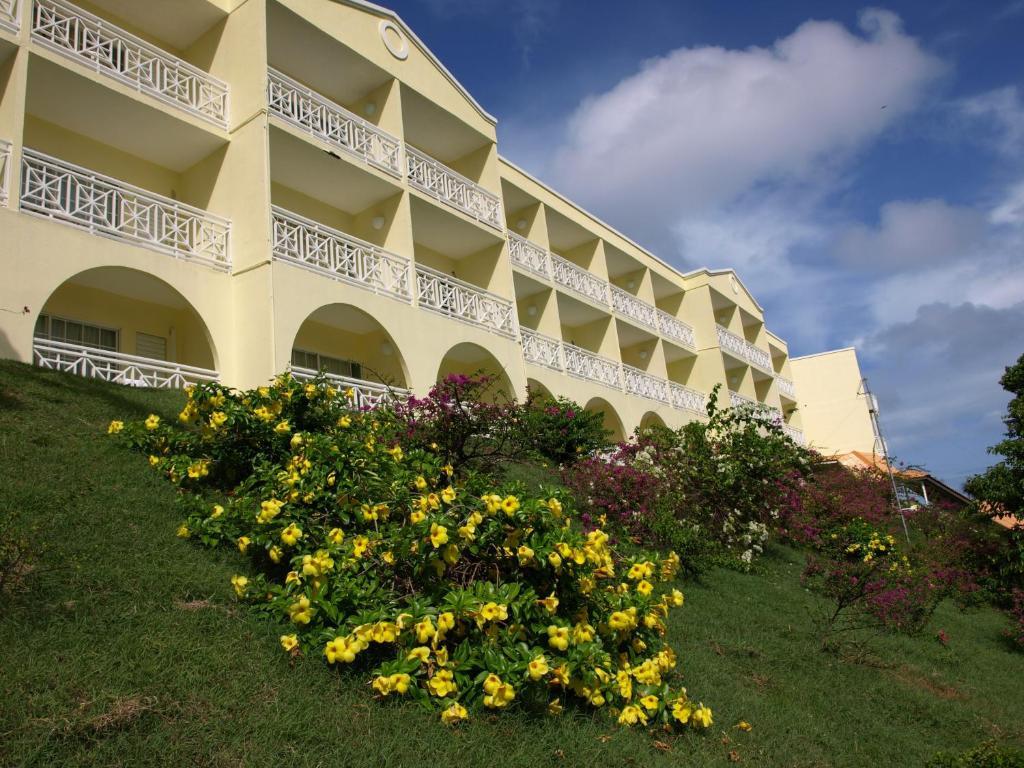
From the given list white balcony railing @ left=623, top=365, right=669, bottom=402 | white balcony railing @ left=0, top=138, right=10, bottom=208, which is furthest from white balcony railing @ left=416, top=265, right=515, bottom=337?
white balcony railing @ left=0, top=138, right=10, bottom=208

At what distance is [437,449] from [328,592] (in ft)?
11.4

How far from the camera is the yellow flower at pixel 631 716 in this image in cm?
473

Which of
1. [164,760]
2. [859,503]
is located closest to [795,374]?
[859,503]

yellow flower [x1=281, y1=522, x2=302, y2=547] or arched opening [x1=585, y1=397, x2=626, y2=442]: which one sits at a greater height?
arched opening [x1=585, y1=397, x2=626, y2=442]

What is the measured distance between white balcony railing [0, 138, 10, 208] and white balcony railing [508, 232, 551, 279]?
1094 cm

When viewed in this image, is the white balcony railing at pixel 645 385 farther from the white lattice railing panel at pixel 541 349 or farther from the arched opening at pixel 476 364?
the arched opening at pixel 476 364

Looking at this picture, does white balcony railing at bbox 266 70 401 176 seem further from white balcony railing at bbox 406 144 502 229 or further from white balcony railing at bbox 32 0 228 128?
white balcony railing at bbox 32 0 228 128

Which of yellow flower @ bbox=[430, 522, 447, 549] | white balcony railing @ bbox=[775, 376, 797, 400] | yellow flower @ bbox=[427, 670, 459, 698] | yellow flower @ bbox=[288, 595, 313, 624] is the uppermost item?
white balcony railing @ bbox=[775, 376, 797, 400]

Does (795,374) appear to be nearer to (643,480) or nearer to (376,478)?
(643,480)

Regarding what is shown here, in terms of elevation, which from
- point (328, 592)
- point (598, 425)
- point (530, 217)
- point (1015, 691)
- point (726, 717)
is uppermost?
point (530, 217)

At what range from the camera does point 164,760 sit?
3512 millimetres

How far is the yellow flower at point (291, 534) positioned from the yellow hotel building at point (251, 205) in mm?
5710

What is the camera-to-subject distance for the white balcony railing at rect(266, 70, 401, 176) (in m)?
13.6

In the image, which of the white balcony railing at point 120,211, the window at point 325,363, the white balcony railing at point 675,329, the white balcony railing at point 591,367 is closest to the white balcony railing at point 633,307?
the white balcony railing at point 675,329
